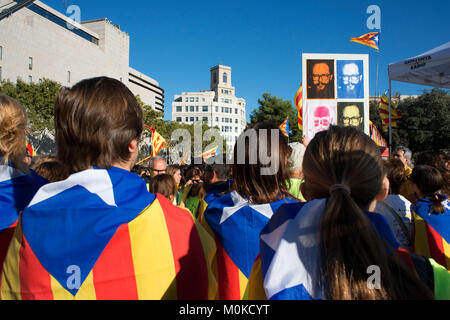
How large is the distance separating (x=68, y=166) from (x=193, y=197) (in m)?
3.35

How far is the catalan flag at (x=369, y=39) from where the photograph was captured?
29.7 feet

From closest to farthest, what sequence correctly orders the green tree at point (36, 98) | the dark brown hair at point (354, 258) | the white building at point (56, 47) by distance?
the dark brown hair at point (354, 258), the green tree at point (36, 98), the white building at point (56, 47)

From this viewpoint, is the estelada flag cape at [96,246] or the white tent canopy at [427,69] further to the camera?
the white tent canopy at [427,69]

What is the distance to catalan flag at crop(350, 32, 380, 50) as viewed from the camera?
9055 millimetres

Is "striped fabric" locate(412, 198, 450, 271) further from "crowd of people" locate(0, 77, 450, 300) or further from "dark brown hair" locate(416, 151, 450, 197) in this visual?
"crowd of people" locate(0, 77, 450, 300)

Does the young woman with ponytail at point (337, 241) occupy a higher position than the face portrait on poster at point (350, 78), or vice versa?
the face portrait on poster at point (350, 78)

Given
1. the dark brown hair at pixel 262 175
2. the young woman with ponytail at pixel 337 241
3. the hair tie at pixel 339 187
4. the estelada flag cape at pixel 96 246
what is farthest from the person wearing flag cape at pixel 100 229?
the dark brown hair at pixel 262 175

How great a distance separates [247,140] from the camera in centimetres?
234

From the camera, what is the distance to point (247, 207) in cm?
221

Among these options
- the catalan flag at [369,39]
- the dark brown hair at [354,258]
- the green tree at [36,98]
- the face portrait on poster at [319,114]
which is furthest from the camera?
the green tree at [36,98]

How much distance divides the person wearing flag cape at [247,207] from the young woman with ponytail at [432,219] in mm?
1261

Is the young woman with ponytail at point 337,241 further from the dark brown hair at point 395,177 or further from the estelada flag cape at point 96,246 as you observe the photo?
the dark brown hair at point 395,177
